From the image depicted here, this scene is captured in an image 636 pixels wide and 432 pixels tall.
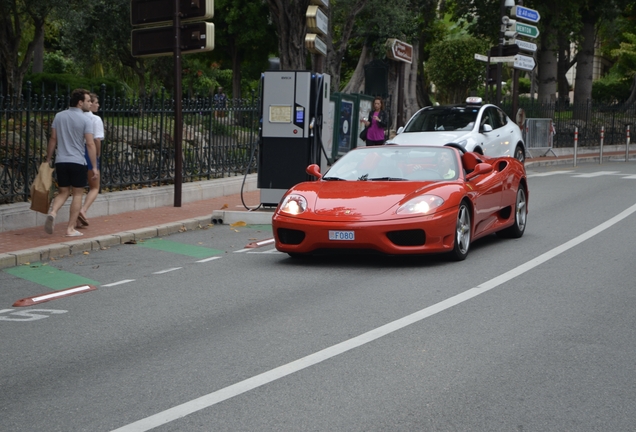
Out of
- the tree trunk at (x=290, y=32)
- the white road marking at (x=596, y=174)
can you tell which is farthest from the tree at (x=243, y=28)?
the white road marking at (x=596, y=174)

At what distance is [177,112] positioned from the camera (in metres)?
16.0

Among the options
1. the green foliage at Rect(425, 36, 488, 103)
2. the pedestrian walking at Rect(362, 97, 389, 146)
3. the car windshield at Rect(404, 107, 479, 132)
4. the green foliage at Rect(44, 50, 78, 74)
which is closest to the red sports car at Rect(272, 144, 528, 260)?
the pedestrian walking at Rect(362, 97, 389, 146)

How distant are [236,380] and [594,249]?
672cm

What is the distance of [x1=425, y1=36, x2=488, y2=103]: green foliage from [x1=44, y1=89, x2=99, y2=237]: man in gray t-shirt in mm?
61128

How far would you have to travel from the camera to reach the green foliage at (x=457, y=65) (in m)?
72.5

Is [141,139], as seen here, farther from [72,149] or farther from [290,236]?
[290,236]

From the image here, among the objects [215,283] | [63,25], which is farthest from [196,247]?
[63,25]

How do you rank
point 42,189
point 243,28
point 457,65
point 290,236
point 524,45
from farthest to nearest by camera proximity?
1. point 457,65
2. point 243,28
3. point 524,45
4. point 42,189
5. point 290,236

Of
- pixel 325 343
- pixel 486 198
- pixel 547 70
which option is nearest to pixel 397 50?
pixel 486 198

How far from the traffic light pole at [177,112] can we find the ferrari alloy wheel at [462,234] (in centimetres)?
650

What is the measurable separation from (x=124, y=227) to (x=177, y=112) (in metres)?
3.10

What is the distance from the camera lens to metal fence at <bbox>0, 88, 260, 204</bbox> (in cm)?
1347

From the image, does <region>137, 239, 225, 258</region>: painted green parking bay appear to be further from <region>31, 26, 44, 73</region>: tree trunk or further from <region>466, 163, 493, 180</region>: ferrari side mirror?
<region>31, 26, 44, 73</region>: tree trunk

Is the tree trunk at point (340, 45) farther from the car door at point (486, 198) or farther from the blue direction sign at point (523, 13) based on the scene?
the car door at point (486, 198)
